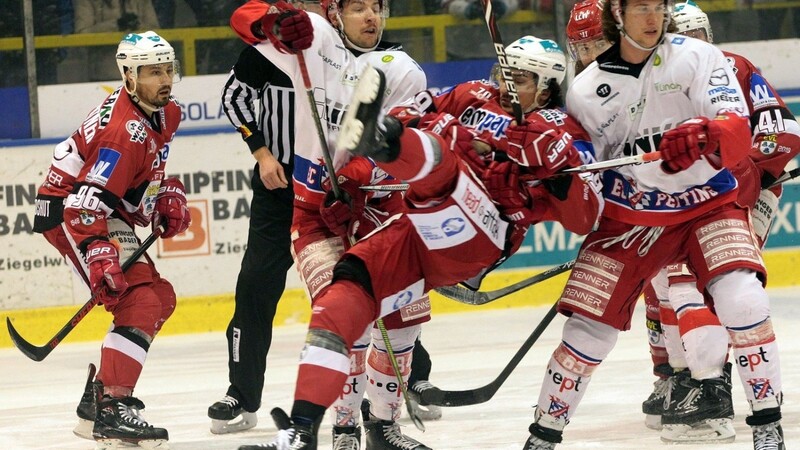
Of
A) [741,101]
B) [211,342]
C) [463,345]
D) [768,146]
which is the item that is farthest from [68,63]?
[741,101]

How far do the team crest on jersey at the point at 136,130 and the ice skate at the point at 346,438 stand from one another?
1091 mm

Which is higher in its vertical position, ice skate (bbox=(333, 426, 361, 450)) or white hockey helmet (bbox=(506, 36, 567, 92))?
white hockey helmet (bbox=(506, 36, 567, 92))

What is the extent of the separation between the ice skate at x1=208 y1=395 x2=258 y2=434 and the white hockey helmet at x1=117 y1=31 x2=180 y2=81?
40.6 inches

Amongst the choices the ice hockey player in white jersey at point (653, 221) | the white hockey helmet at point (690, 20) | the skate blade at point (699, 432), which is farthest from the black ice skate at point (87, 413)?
the white hockey helmet at point (690, 20)

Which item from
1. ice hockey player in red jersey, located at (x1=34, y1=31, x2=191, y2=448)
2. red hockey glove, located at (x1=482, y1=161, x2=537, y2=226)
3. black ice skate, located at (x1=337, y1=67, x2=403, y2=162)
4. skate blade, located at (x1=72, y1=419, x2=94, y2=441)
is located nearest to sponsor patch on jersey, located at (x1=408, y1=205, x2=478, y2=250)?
red hockey glove, located at (x1=482, y1=161, x2=537, y2=226)

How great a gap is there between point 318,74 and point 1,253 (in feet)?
9.06

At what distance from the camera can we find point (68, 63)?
21.7 feet

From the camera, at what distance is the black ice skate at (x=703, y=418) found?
3936 mm

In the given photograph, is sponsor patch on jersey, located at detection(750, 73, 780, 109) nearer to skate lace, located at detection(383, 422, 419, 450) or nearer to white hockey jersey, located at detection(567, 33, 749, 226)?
white hockey jersey, located at detection(567, 33, 749, 226)

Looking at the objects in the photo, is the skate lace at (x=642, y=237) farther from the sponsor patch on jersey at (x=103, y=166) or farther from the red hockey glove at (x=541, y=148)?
the sponsor patch on jersey at (x=103, y=166)

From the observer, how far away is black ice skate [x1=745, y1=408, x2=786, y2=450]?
3.30 m

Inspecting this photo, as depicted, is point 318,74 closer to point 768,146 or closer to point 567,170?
point 567,170

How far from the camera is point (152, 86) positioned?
4.29m

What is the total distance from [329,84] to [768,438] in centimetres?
143
